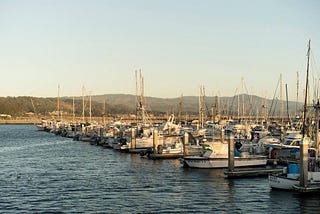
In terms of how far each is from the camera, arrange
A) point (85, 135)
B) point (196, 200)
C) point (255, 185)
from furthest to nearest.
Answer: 1. point (85, 135)
2. point (255, 185)
3. point (196, 200)

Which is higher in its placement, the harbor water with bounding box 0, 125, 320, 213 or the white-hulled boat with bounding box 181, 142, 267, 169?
the white-hulled boat with bounding box 181, 142, 267, 169

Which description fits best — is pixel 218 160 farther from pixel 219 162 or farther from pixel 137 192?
pixel 137 192

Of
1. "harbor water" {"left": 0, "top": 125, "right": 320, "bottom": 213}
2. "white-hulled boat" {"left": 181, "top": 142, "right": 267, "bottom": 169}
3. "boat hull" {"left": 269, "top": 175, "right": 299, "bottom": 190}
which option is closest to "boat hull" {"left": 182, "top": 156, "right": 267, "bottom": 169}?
"white-hulled boat" {"left": 181, "top": 142, "right": 267, "bottom": 169}

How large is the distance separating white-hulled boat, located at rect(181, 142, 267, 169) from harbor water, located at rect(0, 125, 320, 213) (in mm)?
1045

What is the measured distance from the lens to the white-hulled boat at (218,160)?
4678cm

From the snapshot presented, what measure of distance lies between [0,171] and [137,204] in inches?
884

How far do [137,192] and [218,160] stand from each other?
13.6 metres

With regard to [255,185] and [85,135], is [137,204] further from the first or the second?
[85,135]

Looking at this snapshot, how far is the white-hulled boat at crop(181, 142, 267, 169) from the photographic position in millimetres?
46781

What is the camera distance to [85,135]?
107 metres

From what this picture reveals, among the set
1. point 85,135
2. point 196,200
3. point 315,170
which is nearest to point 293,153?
point 315,170

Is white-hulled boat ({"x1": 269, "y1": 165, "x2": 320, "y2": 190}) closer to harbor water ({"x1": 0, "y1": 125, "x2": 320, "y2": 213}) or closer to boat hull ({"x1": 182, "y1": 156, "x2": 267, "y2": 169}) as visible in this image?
harbor water ({"x1": 0, "y1": 125, "x2": 320, "y2": 213})

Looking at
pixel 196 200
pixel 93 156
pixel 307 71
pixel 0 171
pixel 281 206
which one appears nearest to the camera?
pixel 281 206

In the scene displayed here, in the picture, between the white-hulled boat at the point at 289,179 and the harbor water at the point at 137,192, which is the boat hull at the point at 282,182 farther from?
the harbor water at the point at 137,192
